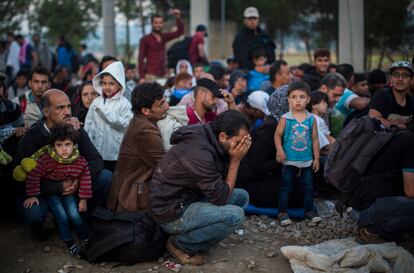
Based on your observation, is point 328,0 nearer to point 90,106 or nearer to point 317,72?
point 317,72

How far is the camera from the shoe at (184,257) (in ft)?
15.8

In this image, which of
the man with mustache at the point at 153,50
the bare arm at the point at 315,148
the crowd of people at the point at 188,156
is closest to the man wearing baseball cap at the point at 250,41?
the man with mustache at the point at 153,50

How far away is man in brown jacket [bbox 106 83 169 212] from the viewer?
4969 millimetres

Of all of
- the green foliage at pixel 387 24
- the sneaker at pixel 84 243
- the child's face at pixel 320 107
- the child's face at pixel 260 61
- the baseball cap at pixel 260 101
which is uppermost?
the green foliage at pixel 387 24

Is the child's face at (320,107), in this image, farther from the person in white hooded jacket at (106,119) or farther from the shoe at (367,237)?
the person in white hooded jacket at (106,119)

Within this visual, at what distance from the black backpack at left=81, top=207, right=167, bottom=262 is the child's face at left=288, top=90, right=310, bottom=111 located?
1975mm

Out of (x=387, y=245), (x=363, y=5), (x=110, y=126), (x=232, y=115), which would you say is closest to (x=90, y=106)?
(x=110, y=126)

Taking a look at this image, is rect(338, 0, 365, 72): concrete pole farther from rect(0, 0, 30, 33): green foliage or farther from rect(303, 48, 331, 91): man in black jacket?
rect(0, 0, 30, 33): green foliage

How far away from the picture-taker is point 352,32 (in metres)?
12.3

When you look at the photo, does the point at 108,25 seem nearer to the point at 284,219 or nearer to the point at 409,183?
the point at 284,219

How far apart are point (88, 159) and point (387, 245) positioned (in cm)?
282

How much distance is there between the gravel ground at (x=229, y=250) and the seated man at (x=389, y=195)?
44cm

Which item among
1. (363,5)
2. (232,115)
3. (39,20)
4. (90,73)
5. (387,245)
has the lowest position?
(387,245)

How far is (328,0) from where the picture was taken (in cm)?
1521
